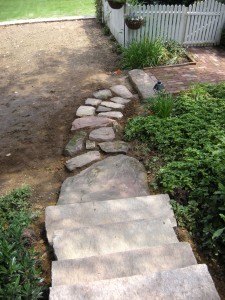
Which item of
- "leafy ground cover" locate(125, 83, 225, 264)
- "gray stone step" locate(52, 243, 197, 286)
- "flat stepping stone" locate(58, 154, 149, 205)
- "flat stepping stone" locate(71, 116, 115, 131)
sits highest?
"gray stone step" locate(52, 243, 197, 286)

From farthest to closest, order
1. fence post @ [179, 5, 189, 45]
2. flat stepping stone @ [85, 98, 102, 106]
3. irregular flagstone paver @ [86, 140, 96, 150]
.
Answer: fence post @ [179, 5, 189, 45] < flat stepping stone @ [85, 98, 102, 106] < irregular flagstone paver @ [86, 140, 96, 150]

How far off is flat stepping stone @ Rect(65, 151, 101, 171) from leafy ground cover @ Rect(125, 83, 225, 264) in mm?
656

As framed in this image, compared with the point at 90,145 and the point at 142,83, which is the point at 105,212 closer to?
the point at 90,145

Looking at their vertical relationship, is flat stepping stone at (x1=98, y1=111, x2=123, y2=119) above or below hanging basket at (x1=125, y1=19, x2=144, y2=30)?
below

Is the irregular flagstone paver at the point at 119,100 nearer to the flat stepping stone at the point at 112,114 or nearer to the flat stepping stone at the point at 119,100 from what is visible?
the flat stepping stone at the point at 119,100

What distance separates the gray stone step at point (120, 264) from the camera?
7.44ft

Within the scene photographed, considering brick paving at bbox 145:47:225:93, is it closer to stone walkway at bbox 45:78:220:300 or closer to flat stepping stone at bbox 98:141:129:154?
flat stepping stone at bbox 98:141:129:154

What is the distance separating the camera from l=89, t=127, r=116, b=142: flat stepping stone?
4.57 m

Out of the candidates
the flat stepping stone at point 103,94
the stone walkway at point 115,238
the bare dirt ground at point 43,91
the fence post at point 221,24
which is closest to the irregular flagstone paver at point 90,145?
the stone walkway at point 115,238

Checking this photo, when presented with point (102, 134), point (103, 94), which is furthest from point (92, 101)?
point (102, 134)

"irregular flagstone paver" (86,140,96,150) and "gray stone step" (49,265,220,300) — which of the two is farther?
"irregular flagstone paver" (86,140,96,150)

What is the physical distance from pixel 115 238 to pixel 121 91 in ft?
12.1

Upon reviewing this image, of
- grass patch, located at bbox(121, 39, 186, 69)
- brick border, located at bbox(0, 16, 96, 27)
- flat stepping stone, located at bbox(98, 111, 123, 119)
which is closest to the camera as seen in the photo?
flat stepping stone, located at bbox(98, 111, 123, 119)

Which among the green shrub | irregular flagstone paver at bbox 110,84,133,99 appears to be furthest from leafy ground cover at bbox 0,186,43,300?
irregular flagstone paver at bbox 110,84,133,99
